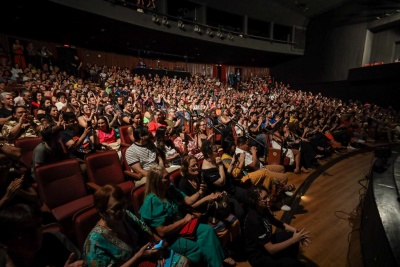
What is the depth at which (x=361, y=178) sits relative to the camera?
3.75 m

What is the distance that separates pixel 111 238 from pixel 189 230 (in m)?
0.56

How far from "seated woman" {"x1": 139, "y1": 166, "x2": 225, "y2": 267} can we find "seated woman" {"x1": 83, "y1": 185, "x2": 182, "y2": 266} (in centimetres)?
22

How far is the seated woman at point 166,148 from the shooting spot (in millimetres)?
2911

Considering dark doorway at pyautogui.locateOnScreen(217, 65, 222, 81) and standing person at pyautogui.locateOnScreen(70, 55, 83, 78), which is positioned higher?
dark doorway at pyautogui.locateOnScreen(217, 65, 222, 81)

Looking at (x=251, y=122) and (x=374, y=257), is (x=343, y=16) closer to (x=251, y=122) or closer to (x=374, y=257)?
(x=251, y=122)

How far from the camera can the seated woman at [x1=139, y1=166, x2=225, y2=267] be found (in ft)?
4.91

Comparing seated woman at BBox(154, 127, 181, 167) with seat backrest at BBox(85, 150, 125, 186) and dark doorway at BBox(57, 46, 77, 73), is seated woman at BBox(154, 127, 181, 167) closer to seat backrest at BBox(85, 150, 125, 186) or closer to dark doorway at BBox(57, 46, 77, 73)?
seat backrest at BBox(85, 150, 125, 186)

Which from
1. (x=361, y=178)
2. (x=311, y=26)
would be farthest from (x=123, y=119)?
(x=311, y=26)

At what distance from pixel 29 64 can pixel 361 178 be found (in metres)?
9.20

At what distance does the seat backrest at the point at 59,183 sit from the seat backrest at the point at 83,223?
0.73m

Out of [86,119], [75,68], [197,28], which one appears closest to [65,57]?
[75,68]

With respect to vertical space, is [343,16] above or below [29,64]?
above

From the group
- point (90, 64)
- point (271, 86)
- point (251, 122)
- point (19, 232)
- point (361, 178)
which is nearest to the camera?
point (19, 232)

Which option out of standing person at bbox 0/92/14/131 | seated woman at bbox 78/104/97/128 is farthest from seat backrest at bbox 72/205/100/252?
standing person at bbox 0/92/14/131
